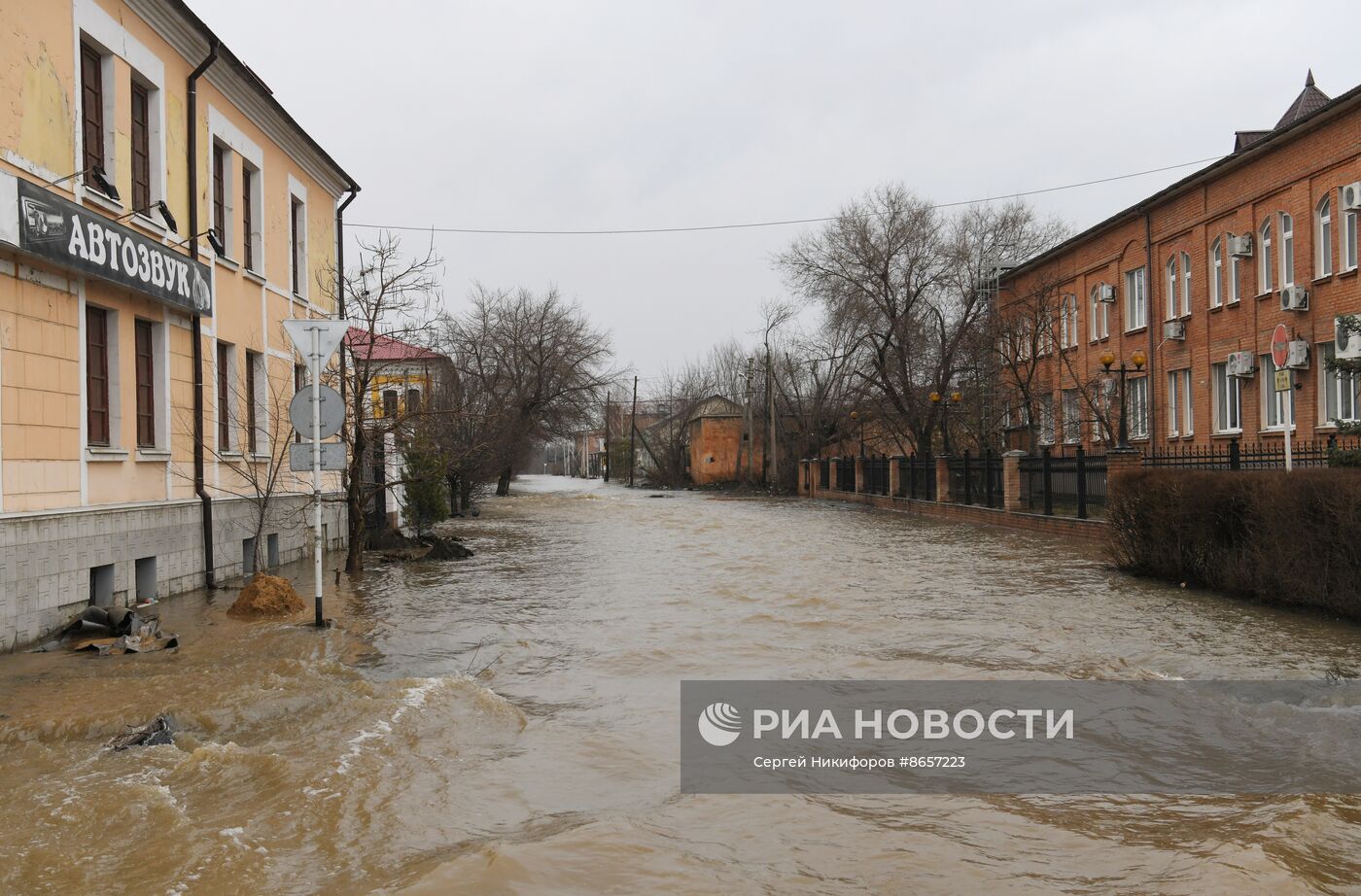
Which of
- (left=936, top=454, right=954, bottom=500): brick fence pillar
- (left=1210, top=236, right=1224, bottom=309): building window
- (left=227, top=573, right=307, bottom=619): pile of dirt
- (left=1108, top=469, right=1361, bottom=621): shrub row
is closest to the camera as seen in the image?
(left=1108, top=469, right=1361, bottom=621): shrub row

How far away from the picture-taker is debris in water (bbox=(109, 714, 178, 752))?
639 cm

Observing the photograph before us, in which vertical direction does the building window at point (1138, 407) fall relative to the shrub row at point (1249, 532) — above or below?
above

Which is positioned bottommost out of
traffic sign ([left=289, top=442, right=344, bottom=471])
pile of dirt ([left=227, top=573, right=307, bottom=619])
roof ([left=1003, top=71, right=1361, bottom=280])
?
pile of dirt ([left=227, top=573, right=307, bottom=619])

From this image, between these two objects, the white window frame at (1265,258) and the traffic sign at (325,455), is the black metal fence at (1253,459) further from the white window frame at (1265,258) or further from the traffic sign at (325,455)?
→ the traffic sign at (325,455)

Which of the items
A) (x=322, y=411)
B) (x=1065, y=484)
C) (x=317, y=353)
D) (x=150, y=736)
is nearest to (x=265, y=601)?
(x=322, y=411)

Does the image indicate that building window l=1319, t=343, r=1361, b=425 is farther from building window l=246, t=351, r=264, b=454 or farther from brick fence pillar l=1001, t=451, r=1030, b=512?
building window l=246, t=351, r=264, b=454

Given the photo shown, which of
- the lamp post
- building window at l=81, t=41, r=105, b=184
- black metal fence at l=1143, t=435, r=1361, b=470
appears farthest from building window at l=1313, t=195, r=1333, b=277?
building window at l=81, t=41, r=105, b=184

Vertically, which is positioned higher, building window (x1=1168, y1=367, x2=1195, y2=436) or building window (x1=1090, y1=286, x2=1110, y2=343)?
building window (x1=1090, y1=286, x2=1110, y2=343)

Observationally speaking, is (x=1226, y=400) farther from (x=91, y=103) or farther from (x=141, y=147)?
(x=91, y=103)

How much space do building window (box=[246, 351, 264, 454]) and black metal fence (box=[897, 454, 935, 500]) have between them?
22536mm

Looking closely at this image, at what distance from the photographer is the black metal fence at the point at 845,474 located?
4519 centimetres

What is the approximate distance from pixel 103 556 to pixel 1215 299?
27767 millimetres

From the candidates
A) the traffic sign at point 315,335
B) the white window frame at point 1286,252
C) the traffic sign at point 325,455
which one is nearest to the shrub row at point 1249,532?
the traffic sign at point 325,455

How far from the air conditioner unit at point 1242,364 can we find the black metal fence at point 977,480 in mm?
6223
